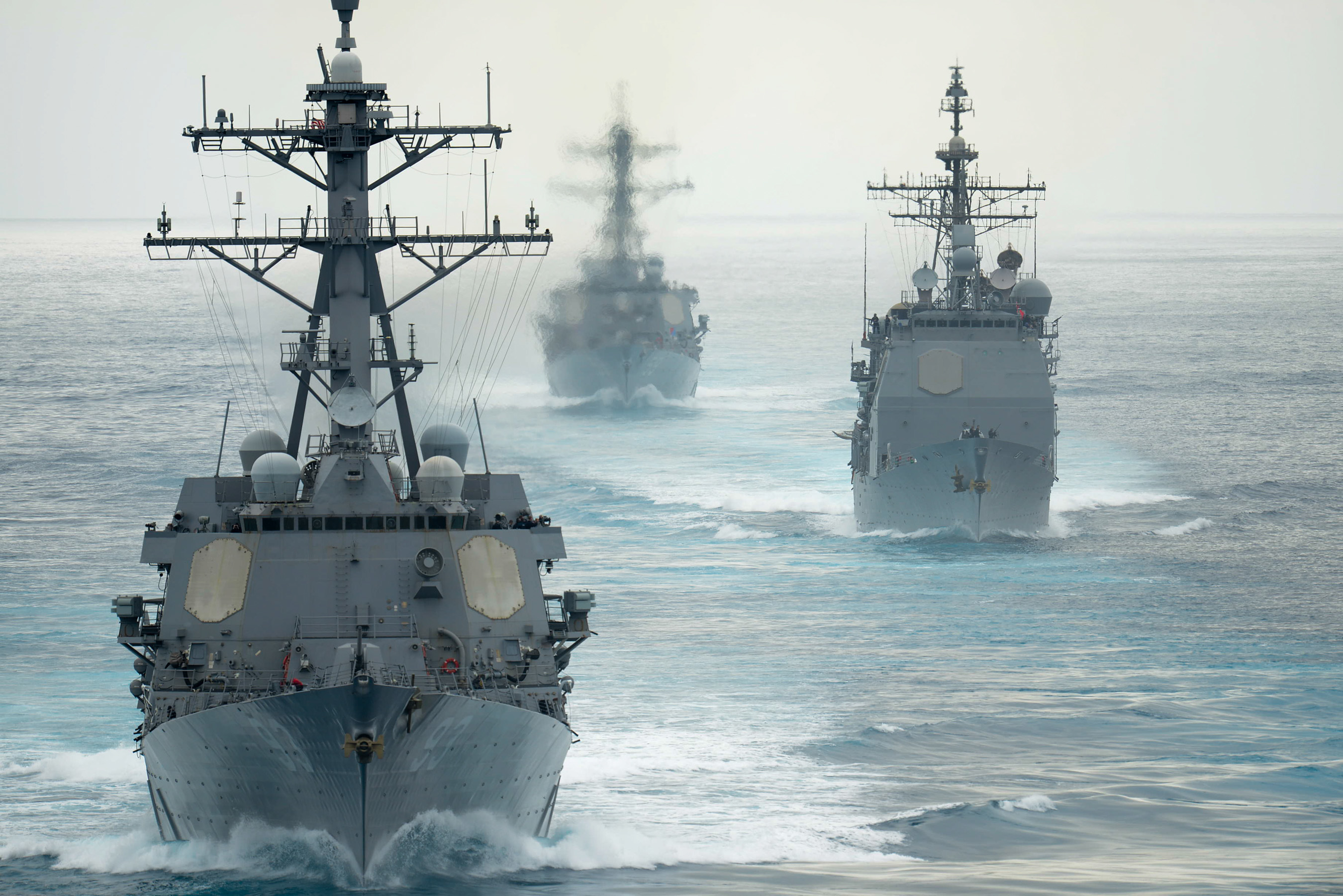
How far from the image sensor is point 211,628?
2342cm

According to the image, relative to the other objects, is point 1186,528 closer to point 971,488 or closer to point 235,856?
point 971,488

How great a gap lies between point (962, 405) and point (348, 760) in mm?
35919

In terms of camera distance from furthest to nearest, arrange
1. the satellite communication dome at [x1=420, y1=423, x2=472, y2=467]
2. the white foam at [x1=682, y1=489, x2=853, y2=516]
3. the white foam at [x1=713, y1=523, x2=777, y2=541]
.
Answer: the white foam at [x1=682, y1=489, x2=853, y2=516] → the white foam at [x1=713, y1=523, x2=777, y2=541] → the satellite communication dome at [x1=420, y1=423, x2=472, y2=467]

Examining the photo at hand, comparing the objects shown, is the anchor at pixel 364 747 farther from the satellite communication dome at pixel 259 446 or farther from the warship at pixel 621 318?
the warship at pixel 621 318

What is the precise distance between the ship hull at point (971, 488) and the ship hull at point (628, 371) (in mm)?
42101

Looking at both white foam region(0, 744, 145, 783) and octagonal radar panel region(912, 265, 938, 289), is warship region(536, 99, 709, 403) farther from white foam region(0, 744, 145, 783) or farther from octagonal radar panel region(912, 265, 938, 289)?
A: white foam region(0, 744, 145, 783)

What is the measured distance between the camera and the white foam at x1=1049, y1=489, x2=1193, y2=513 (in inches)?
2346

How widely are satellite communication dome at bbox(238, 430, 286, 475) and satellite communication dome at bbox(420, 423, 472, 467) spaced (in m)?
2.02

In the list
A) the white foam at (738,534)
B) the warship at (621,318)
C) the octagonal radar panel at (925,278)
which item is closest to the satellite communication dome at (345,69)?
the white foam at (738,534)

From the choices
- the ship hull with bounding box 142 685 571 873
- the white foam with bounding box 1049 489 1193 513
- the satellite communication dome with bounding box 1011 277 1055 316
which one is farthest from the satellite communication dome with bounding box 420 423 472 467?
the white foam with bounding box 1049 489 1193 513

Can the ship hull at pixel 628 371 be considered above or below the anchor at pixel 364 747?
above

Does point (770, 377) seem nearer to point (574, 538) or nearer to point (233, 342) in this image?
point (233, 342)

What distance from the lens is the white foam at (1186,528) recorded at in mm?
54009

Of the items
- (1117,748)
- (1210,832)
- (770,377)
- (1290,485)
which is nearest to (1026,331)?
(1290,485)
